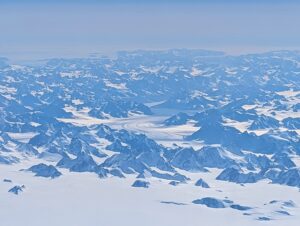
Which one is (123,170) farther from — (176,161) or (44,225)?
(44,225)

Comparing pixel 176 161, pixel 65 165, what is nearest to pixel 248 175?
pixel 176 161

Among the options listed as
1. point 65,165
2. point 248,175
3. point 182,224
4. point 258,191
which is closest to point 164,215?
point 182,224

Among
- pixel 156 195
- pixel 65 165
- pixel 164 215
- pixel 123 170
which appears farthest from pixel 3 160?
pixel 164 215

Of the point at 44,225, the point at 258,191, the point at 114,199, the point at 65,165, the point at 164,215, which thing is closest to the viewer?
the point at 44,225

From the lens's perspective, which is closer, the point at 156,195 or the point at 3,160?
the point at 156,195

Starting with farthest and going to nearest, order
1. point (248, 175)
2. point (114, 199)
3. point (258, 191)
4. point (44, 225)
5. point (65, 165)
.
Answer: point (65, 165), point (248, 175), point (258, 191), point (114, 199), point (44, 225)

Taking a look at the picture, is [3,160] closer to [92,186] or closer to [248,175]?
[92,186]

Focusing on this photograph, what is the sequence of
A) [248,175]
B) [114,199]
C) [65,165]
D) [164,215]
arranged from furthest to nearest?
[65,165]
[248,175]
[114,199]
[164,215]

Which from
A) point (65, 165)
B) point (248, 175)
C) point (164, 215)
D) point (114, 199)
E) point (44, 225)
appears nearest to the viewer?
point (44, 225)

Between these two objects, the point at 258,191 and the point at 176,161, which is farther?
the point at 176,161
